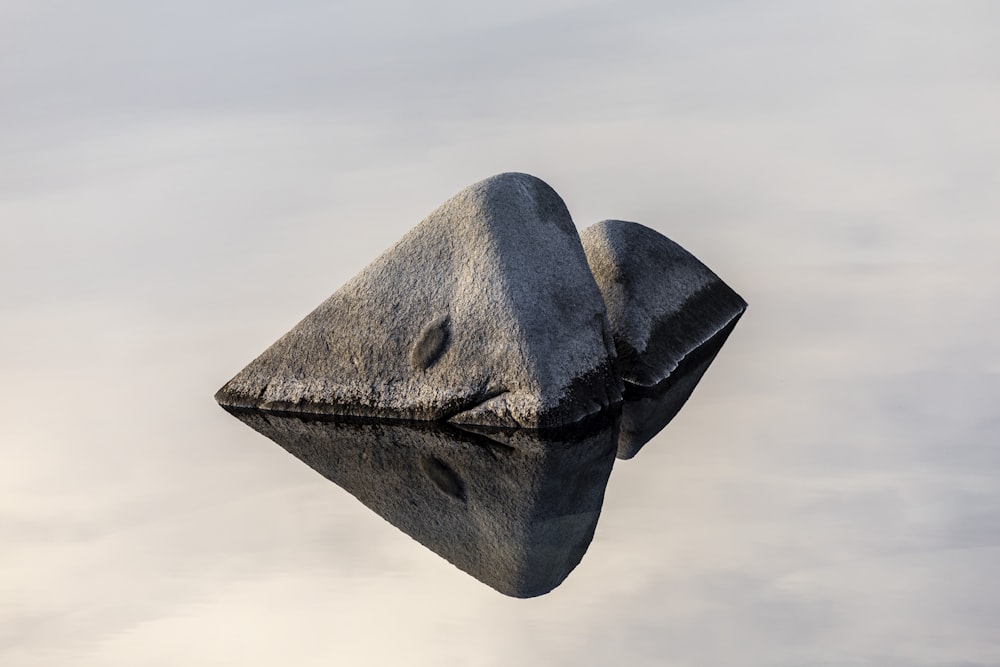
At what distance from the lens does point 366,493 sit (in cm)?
1350

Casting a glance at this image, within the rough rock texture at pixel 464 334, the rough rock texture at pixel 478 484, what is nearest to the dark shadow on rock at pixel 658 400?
the rough rock texture at pixel 478 484

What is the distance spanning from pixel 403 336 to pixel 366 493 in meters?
3.20

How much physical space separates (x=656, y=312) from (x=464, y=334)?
13.2 ft

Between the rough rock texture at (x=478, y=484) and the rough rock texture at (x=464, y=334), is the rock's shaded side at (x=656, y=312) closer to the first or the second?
the rough rock texture at (x=464, y=334)

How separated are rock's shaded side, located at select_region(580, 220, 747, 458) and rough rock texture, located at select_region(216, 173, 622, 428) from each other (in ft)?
3.40

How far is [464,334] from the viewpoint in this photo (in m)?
16.0

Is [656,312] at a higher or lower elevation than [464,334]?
lower

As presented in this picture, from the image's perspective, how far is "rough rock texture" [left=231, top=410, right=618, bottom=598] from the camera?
39.6ft

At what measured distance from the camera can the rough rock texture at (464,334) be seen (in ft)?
51.3

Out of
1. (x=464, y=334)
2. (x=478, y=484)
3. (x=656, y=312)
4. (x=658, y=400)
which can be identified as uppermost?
(x=464, y=334)

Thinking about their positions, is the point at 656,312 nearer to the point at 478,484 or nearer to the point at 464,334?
the point at 464,334

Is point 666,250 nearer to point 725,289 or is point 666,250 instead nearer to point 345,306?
point 725,289

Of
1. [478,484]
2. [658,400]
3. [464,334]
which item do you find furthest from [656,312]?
[478,484]

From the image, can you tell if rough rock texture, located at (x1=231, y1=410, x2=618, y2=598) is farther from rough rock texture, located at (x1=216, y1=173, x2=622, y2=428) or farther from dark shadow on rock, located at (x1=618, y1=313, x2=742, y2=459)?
rough rock texture, located at (x1=216, y1=173, x2=622, y2=428)
